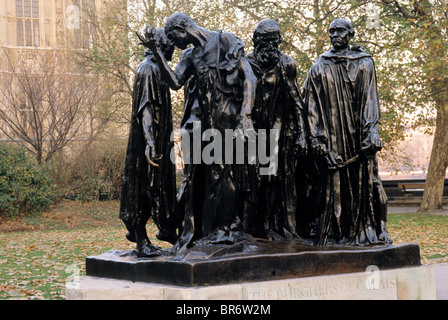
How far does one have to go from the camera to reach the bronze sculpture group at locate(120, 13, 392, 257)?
281 inches

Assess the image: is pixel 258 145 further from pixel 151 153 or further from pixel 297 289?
pixel 297 289

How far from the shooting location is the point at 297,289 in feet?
21.5

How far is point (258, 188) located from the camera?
7820 mm

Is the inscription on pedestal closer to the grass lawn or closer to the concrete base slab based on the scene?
the concrete base slab

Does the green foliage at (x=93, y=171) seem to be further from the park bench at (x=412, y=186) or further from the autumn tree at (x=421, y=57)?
the park bench at (x=412, y=186)

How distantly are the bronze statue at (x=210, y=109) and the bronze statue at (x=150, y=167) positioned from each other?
157 mm

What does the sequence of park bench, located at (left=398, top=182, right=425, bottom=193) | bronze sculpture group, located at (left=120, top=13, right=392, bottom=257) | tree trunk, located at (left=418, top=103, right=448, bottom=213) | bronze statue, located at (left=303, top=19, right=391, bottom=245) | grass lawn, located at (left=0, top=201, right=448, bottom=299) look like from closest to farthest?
bronze sculpture group, located at (left=120, top=13, right=392, bottom=257)
bronze statue, located at (left=303, top=19, right=391, bottom=245)
grass lawn, located at (left=0, top=201, right=448, bottom=299)
tree trunk, located at (left=418, top=103, right=448, bottom=213)
park bench, located at (left=398, top=182, right=425, bottom=193)

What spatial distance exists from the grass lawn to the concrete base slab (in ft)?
5.10

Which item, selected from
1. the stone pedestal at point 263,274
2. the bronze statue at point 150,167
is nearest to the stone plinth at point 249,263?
the stone pedestal at point 263,274

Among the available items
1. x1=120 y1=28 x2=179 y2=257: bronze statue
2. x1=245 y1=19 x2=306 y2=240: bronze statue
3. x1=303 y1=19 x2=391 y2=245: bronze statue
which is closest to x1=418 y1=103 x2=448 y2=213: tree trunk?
x1=303 y1=19 x2=391 y2=245: bronze statue

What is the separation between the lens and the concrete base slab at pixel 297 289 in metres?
6.13
